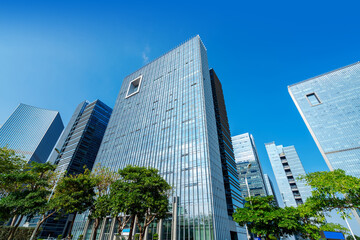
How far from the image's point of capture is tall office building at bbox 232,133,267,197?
102 metres

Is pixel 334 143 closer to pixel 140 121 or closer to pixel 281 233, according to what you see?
pixel 281 233

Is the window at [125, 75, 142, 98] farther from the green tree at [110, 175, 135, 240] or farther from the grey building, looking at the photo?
the grey building

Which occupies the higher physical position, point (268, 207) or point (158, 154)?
point (158, 154)

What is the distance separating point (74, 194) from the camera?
2717 centimetres

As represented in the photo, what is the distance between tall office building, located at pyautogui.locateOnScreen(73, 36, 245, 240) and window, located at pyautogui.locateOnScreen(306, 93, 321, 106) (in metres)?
92.2

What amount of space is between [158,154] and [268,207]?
33.9 metres

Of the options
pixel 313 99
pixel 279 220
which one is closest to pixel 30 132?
pixel 279 220

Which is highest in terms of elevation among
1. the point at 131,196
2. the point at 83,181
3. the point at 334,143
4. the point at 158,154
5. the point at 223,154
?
the point at 334,143

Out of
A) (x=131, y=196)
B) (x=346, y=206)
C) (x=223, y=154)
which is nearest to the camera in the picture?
(x=346, y=206)

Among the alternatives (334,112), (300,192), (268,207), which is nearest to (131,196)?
(268,207)

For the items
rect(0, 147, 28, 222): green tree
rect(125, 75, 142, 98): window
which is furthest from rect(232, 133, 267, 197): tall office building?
rect(0, 147, 28, 222): green tree

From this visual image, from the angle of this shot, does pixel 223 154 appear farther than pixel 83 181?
Yes

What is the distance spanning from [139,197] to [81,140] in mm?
79187

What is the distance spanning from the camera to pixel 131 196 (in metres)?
23.5
